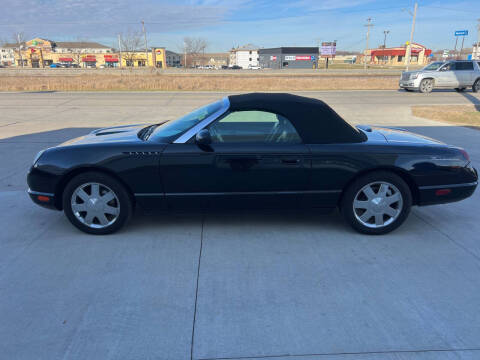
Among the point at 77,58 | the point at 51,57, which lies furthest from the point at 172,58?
the point at 51,57

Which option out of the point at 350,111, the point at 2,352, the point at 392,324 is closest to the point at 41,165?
the point at 2,352

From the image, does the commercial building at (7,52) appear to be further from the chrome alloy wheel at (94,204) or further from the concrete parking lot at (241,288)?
the concrete parking lot at (241,288)

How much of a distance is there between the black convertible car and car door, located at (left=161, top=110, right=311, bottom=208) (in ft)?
0.03

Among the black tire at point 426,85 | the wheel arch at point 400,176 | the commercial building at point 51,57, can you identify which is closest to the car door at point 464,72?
the black tire at point 426,85

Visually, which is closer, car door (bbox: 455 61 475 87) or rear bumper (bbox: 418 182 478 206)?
rear bumper (bbox: 418 182 478 206)

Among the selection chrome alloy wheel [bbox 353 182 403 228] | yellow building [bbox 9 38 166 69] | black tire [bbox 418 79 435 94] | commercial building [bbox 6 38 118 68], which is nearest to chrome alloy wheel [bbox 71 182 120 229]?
chrome alloy wheel [bbox 353 182 403 228]

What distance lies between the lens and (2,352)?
235cm

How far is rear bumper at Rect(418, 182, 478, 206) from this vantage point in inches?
159

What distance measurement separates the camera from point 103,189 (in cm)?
392

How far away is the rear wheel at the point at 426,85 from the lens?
21156 mm

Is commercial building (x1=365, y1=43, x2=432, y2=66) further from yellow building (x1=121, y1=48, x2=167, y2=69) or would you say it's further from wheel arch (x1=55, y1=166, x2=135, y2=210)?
wheel arch (x1=55, y1=166, x2=135, y2=210)

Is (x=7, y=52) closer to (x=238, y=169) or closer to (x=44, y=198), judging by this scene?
(x=44, y=198)

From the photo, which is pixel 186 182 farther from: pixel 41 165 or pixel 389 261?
pixel 389 261

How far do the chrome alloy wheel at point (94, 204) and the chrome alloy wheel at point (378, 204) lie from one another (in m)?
2.55
